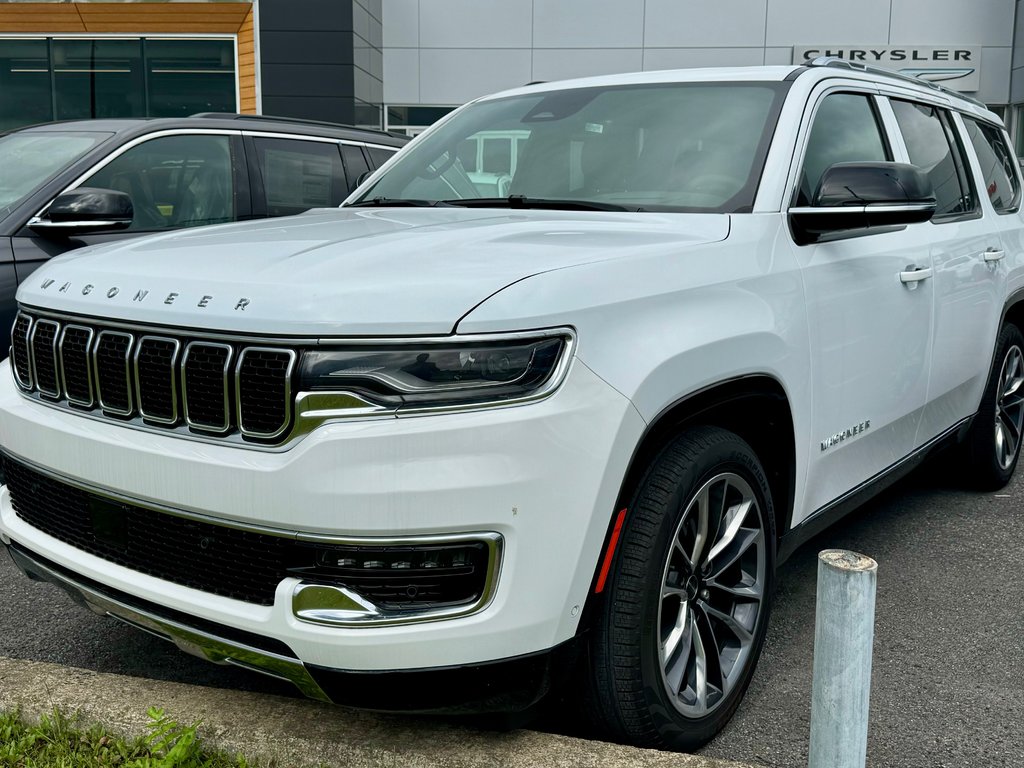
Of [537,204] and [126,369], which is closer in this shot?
[126,369]

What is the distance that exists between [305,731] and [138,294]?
3.65 feet

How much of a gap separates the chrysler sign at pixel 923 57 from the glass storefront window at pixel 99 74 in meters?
14.0

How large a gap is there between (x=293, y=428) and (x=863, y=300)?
197 centimetres

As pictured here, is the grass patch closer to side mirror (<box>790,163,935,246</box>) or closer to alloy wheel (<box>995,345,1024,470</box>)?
side mirror (<box>790,163,935,246</box>)

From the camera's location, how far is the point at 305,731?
250cm

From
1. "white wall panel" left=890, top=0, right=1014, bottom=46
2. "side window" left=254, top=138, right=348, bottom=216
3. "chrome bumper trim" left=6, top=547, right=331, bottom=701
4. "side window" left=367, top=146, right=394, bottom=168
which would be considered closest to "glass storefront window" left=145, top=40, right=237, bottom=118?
"white wall panel" left=890, top=0, right=1014, bottom=46

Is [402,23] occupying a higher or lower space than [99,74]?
higher

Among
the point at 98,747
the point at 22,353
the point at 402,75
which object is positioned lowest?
the point at 98,747

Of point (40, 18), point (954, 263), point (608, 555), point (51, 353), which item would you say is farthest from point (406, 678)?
point (40, 18)

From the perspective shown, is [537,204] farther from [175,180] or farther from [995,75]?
[995,75]

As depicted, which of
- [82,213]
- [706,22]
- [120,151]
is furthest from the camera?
[706,22]

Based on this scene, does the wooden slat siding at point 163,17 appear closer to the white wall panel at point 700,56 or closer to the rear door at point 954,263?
the white wall panel at point 700,56

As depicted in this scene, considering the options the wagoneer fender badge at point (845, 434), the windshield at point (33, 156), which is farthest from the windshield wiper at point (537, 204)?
the windshield at point (33, 156)

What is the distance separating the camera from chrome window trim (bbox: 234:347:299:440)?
2.15 m
